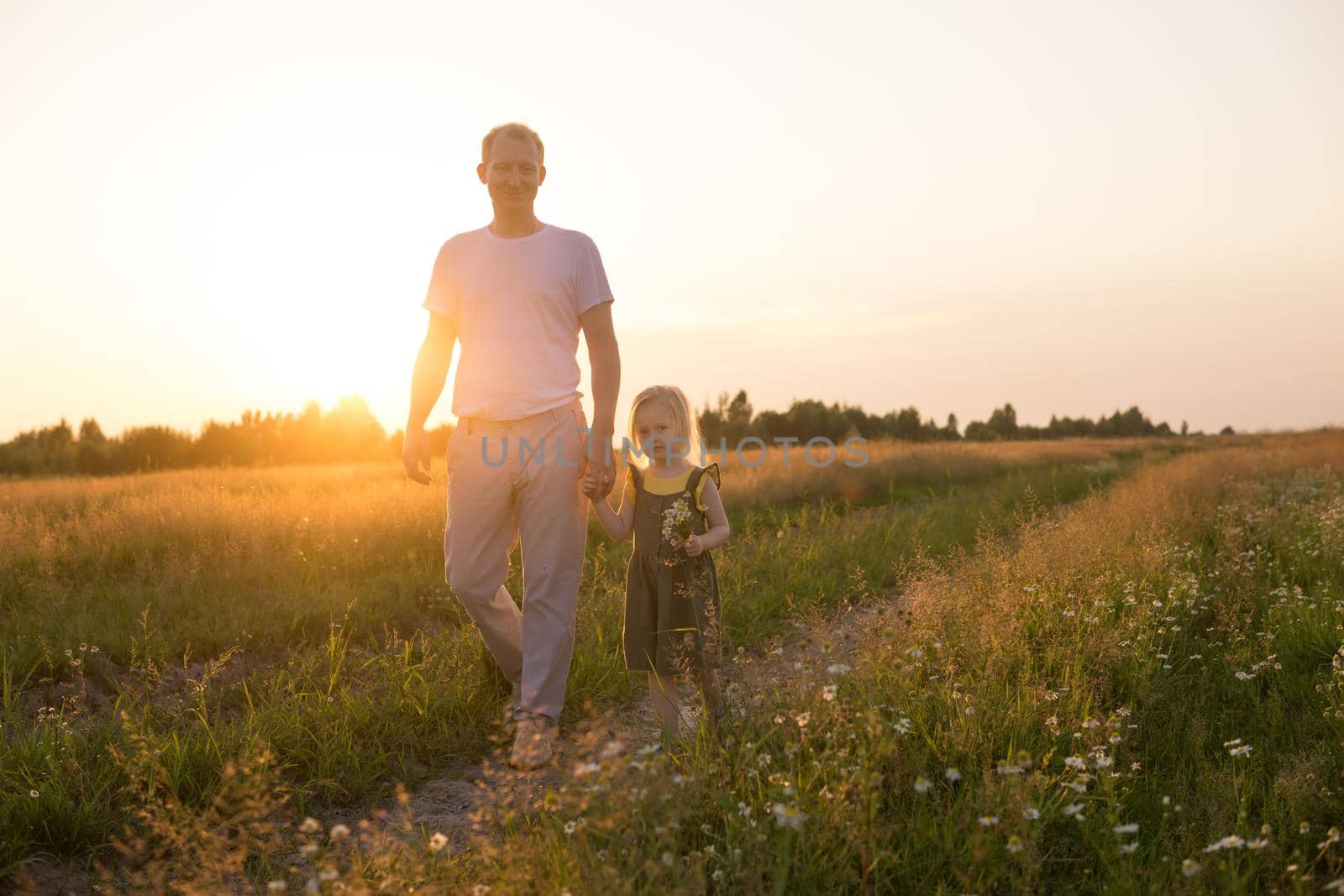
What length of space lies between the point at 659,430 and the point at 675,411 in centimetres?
11

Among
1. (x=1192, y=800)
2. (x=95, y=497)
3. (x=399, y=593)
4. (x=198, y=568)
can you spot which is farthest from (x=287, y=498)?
(x=1192, y=800)

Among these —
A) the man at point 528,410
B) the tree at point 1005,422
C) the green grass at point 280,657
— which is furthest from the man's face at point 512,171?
the tree at point 1005,422

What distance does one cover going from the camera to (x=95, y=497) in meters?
11.5

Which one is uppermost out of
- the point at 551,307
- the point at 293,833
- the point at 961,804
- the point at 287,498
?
the point at 551,307

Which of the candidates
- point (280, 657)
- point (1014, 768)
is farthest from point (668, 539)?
point (280, 657)

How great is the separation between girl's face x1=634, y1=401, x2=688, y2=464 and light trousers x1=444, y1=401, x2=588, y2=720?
0.94 ft

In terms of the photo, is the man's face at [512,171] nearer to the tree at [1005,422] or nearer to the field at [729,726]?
the field at [729,726]

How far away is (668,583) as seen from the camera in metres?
3.73

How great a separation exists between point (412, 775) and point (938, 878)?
7.46 ft

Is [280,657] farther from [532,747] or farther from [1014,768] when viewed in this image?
[1014,768]

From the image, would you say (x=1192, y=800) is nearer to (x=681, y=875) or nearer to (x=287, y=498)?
(x=681, y=875)

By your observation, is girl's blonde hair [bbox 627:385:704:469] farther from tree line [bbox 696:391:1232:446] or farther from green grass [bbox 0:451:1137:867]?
tree line [bbox 696:391:1232:446]

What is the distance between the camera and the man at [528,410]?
3854 millimetres

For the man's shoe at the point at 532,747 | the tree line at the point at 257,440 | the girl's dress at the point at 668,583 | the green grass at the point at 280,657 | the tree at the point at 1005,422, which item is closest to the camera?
the man's shoe at the point at 532,747
